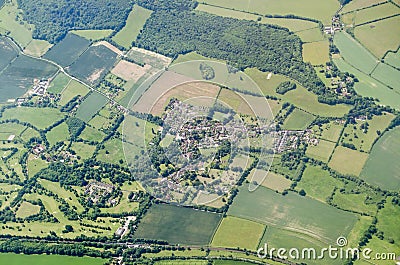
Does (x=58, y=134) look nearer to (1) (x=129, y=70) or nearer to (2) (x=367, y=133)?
(1) (x=129, y=70)

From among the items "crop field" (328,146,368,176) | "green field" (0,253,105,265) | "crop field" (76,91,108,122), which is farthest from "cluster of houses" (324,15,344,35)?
"green field" (0,253,105,265)

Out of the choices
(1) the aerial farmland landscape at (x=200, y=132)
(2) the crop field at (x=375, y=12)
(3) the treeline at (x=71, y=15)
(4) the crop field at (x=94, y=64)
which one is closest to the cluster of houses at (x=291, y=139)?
(1) the aerial farmland landscape at (x=200, y=132)

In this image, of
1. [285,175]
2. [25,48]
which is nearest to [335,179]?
[285,175]

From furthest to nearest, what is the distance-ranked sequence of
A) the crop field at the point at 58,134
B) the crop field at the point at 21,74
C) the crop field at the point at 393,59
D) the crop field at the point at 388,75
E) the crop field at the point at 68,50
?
the crop field at the point at 68,50 → the crop field at the point at 21,74 → the crop field at the point at 393,59 → the crop field at the point at 388,75 → the crop field at the point at 58,134

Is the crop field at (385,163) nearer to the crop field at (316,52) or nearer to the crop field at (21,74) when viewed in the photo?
the crop field at (316,52)

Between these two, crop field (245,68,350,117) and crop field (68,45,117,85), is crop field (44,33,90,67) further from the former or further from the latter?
crop field (245,68,350,117)

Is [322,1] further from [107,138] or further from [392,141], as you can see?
[107,138]
